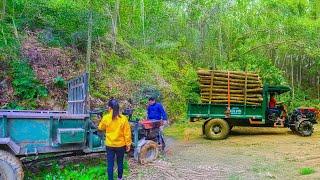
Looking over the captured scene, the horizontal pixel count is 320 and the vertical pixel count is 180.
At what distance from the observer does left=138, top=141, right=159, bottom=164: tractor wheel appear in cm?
879

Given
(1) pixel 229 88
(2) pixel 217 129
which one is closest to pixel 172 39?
(1) pixel 229 88

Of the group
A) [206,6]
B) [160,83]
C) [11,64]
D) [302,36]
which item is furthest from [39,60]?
[302,36]

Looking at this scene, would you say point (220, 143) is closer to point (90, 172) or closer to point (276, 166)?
point (276, 166)

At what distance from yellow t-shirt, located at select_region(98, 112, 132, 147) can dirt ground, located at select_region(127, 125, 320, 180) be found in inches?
42.5

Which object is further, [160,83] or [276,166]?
[160,83]

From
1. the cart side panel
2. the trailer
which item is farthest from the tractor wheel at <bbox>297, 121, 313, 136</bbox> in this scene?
the cart side panel

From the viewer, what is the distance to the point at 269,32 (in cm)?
2369

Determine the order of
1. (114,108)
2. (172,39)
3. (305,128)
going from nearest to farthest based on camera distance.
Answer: (114,108) < (305,128) < (172,39)

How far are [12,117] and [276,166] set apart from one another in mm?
5586

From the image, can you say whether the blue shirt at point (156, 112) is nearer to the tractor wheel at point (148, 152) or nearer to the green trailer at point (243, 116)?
the tractor wheel at point (148, 152)

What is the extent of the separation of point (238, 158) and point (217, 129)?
3.63 meters

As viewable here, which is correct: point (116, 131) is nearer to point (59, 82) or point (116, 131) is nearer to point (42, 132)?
point (42, 132)

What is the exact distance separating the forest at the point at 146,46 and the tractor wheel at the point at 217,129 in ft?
5.82

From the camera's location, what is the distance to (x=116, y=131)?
6.94m
